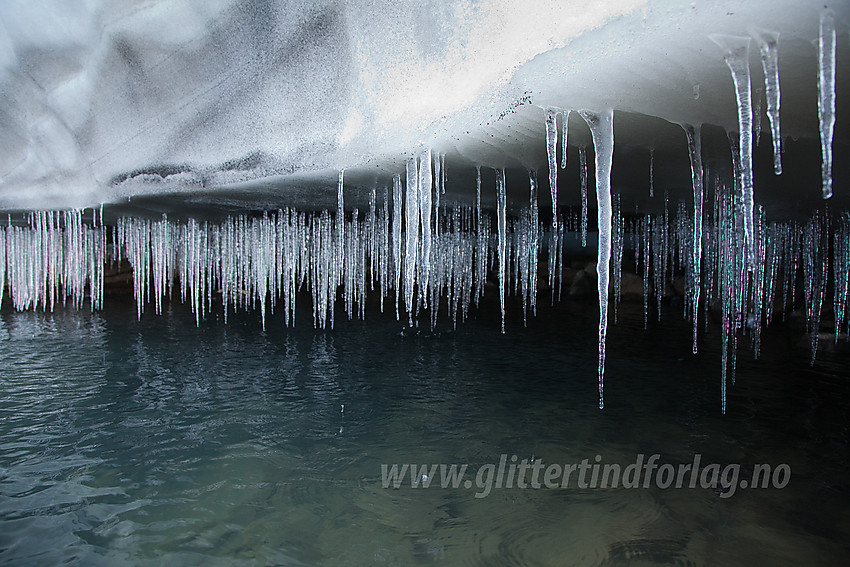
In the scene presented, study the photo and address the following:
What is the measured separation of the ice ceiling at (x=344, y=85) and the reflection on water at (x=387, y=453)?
116 inches

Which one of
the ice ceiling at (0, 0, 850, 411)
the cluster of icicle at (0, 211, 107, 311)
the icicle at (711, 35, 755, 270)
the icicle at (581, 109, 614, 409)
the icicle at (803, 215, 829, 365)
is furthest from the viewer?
the cluster of icicle at (0, 211, 107, 311)

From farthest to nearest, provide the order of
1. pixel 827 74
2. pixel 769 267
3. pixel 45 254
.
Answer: pixel 769 267 → pixel 45 254 → pixel 827 74

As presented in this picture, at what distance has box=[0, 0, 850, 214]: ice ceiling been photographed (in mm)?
3445

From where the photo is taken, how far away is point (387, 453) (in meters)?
5.06

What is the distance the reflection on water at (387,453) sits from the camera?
3521mm

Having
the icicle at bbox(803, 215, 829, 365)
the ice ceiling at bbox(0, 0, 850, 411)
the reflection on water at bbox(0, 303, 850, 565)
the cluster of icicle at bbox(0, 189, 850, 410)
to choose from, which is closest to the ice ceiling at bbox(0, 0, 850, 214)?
the ice ceiling at bbox(0, 0, 850, 411)

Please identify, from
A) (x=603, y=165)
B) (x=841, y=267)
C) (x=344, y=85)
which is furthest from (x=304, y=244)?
(x=841, y=267)

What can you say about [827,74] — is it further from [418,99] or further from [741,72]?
[418,99]

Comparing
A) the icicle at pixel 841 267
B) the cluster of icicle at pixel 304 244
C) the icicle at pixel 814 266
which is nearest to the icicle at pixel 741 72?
the cluster of icicle at pixel 304 244

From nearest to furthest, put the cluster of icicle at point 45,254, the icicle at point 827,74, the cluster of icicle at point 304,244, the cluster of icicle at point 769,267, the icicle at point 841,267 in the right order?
1. the icicle at point 827,74
2. the cluster of icicle at point 769,267
3. the icicle at point 841,267
4. the cluster of icicle at point 304,244
5. the cluster of icicle at point 45,254

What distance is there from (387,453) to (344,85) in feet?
11.7

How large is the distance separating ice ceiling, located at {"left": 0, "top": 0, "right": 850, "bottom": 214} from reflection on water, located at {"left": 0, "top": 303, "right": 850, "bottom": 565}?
9.65ft

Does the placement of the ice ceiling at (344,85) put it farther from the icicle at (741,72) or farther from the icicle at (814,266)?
the icicle at (814,266)

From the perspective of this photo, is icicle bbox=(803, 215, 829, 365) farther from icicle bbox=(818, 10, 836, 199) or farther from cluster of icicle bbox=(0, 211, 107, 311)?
cluster of icicle bbox=(0, 211, 107, 311)
